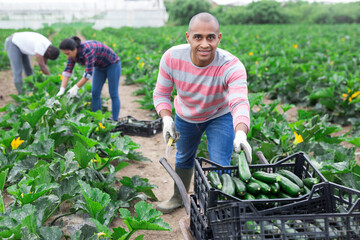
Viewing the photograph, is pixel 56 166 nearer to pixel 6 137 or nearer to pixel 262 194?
pixel 6 137

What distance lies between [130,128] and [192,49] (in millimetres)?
3479

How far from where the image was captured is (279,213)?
196 centimetres

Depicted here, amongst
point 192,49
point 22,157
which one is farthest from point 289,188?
point 22,157

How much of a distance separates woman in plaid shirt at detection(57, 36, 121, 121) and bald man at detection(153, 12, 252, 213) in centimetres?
257

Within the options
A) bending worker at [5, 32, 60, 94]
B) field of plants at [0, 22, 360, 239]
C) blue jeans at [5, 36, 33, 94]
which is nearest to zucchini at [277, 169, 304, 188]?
field of plants at [0, 22, 360, 239]

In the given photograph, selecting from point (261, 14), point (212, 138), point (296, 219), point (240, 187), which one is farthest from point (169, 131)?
point (261, 14)

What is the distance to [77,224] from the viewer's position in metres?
2.70

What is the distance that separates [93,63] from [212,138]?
2993 mm

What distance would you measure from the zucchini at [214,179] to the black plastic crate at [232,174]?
0.05 meters

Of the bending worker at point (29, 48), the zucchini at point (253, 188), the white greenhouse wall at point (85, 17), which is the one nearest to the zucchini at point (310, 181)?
the zucchini at point (253, 188)

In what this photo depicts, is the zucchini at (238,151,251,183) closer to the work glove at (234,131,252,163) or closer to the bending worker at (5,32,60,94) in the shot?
the work glove at (234,131,252,163)

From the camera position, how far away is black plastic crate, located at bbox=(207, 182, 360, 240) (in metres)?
1.71

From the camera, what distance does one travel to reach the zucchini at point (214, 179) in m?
2.15

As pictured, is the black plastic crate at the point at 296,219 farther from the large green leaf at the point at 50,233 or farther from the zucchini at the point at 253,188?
the large green leaf at the point at 50,233
